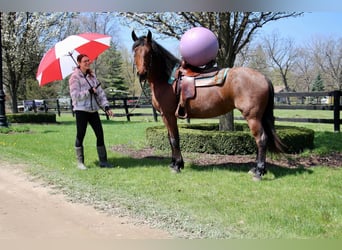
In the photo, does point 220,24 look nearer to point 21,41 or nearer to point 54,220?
point 54,220

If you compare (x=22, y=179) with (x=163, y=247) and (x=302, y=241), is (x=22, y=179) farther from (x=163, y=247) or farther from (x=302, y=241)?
(x=302, y=241)

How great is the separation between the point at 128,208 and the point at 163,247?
48.4 inches

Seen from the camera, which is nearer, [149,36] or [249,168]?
[149,36]

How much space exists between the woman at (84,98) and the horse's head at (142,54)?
107 centimetres

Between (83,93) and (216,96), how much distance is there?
2368mm

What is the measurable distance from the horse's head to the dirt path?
7.62 ft

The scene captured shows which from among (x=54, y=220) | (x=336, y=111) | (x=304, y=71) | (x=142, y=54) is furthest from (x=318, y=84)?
(x=54, y=220)

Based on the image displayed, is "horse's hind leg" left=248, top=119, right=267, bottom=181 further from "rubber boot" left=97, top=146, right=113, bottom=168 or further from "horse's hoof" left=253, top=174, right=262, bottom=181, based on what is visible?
"rubber boot" left=97, top=146, right=113, bottom=168

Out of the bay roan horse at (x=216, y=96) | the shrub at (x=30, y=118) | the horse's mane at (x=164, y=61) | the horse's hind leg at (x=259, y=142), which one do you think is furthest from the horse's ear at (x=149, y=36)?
the shrub at (x=30, y=118)

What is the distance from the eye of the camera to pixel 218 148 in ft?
25.7

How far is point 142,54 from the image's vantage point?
235 inches

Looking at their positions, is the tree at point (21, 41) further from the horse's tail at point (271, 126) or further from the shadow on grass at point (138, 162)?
the horse's tail at point (271, 126)

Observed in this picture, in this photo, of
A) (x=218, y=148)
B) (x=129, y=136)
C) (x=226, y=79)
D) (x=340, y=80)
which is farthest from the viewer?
(x=340, y=80)

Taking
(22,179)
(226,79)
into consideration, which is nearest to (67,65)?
(22,179)
